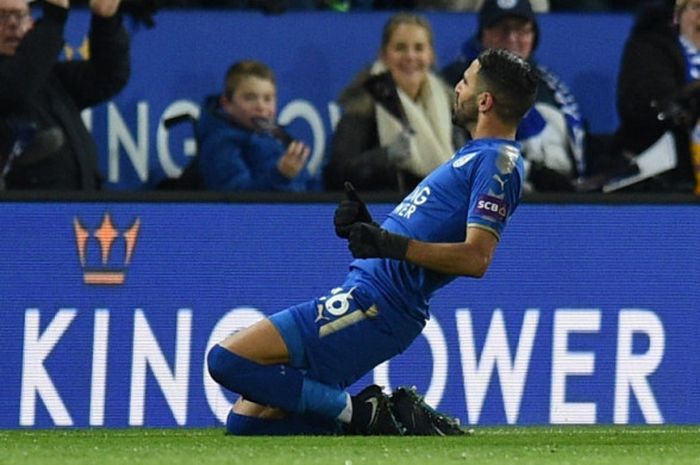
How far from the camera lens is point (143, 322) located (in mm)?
9680

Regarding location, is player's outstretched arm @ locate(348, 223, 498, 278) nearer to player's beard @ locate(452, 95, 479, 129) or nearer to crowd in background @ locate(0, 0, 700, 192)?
player's beard @ locate(452, 95, 479, 129)

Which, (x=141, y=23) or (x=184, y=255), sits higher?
(x=141, y=23)

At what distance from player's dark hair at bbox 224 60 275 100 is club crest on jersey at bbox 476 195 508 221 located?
9.67 feet

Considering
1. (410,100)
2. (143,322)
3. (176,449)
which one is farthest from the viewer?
(410,100)

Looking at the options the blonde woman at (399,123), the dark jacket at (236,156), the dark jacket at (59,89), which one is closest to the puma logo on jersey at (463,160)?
the blonde woman at (399,123)

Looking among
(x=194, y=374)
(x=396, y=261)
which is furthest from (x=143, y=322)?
(x=396, y=261)

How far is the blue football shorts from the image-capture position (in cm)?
828

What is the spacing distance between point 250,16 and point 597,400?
314 cm

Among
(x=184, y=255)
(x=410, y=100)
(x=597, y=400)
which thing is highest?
(x=410, y=100)

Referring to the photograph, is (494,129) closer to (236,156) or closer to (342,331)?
(342,331)

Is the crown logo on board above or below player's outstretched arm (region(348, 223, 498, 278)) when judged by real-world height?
below

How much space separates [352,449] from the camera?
756 cm

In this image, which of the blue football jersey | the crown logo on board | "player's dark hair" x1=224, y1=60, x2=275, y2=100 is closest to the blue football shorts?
the blue football jersey

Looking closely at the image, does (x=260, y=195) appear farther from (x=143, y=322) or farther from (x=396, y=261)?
(x=396, y=261)
